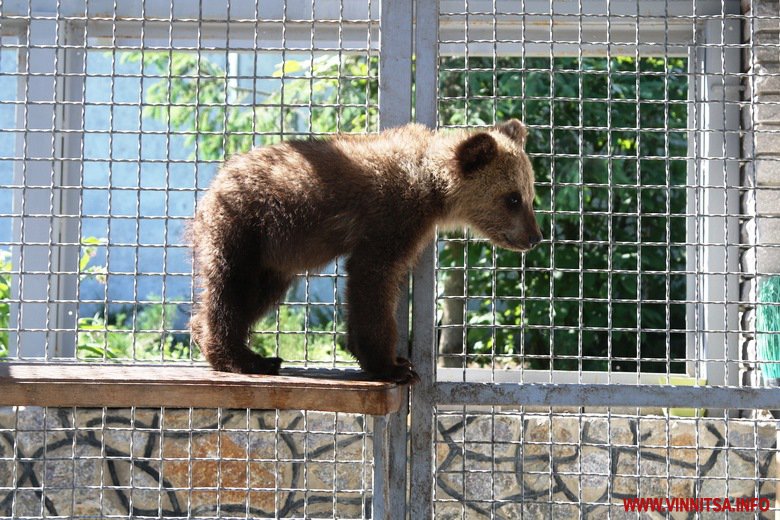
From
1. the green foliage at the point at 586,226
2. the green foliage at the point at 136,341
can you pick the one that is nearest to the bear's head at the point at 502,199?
the green foliage at the point at 136,341

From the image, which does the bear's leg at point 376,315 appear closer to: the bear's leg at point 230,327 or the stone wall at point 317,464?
the bear's leg at point 230,327

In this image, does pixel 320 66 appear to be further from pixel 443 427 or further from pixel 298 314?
pixel 443 427

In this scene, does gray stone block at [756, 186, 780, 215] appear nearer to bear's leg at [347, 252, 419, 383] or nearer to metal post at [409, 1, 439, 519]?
metal post at [409, 1, 439, 519]

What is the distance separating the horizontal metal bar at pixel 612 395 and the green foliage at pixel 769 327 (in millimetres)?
1901

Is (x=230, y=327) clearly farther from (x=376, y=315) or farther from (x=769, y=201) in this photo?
(x=769, y=201)

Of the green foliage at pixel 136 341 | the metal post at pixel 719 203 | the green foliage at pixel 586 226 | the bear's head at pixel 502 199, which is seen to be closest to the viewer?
the bear's head at pixel 502 199

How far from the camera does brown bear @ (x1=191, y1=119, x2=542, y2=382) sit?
3088mm

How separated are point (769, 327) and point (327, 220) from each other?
3.21m

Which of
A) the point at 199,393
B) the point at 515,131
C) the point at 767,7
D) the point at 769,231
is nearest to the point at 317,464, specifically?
the point at 515,131

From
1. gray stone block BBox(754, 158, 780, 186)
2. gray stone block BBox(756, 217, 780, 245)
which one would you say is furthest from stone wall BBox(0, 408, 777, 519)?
gray stone block BBox(754, 158, 780, 186)

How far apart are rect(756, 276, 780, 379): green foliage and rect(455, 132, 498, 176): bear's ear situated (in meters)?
2.39

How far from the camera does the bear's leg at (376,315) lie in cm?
298

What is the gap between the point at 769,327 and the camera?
203 inches

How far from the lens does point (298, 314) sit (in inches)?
367
